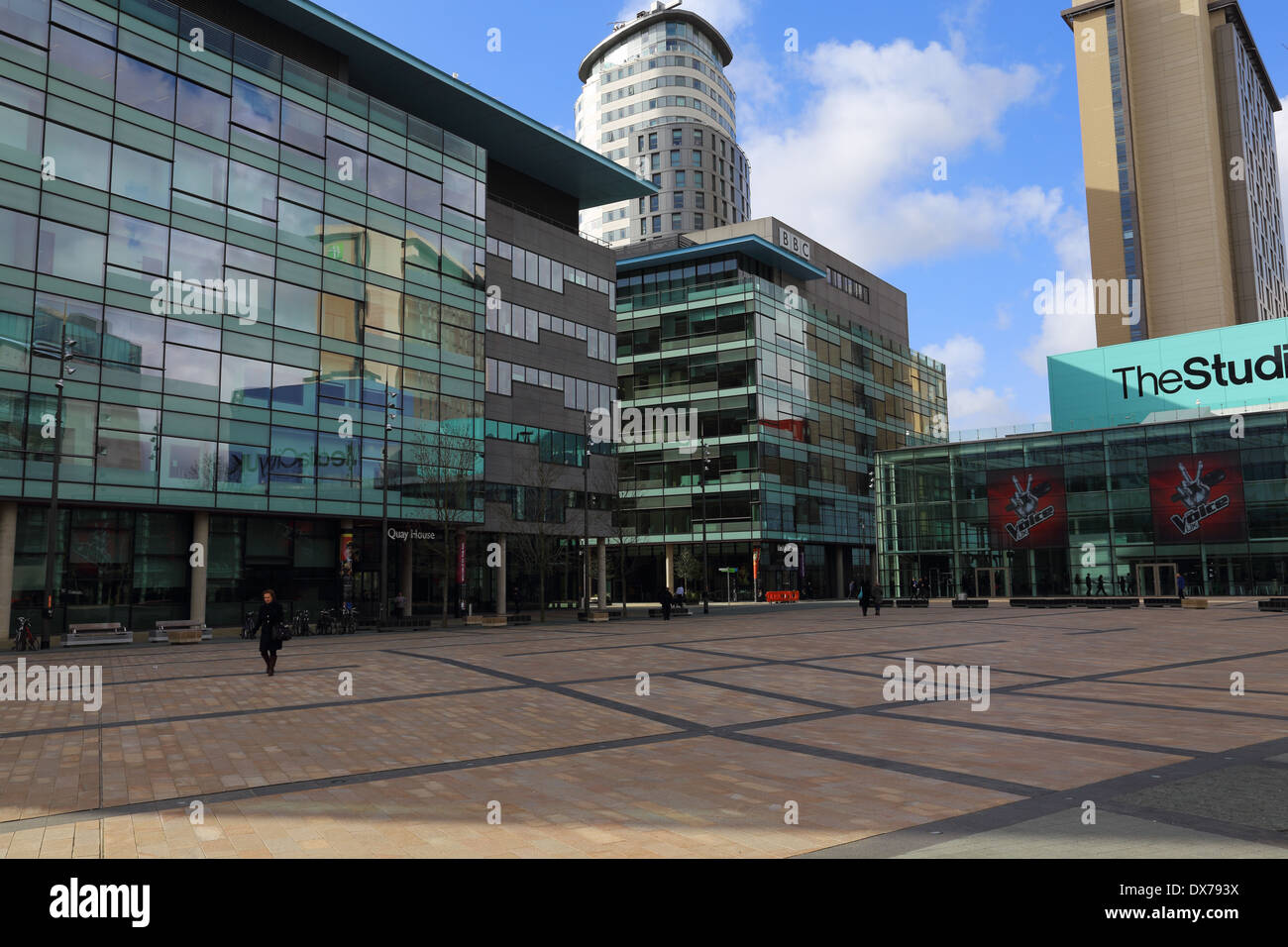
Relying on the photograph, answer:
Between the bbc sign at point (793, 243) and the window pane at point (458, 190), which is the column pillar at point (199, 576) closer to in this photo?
the window pane at point (458, 190)

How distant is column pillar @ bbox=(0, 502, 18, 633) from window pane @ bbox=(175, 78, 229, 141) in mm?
14898

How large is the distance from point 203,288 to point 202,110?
6686 millimetres

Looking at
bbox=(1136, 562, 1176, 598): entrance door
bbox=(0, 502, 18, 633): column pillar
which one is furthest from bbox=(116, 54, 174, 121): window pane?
bbox=(1136, 562, 1176, 598): entrance door

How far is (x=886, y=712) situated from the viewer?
12.0 metres

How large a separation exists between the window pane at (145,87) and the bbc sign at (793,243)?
52825 millimetres

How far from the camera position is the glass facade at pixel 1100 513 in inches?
2109

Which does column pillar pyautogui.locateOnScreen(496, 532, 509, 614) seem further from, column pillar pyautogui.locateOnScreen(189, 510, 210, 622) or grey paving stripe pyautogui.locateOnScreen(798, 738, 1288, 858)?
grey paving stripe pyautogui.locateOnScreen(798, 738, 1288, 858)

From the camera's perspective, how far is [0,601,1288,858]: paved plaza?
6.18 meters

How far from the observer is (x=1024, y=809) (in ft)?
22.3

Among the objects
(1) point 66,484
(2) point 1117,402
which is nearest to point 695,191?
(2) point 1117,402

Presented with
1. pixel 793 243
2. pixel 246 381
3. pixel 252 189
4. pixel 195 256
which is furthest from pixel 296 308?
pixel 793 243

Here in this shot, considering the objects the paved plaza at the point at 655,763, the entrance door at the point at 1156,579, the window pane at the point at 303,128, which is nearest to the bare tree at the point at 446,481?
the window pane at the point at 303,128

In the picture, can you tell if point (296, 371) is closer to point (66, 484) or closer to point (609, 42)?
point (66, 484)
